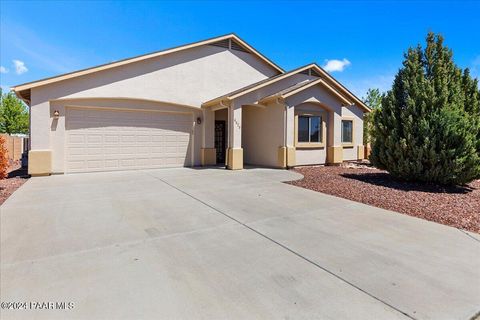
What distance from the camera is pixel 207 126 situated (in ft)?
47.0

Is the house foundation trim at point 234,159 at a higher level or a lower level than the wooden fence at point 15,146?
lower

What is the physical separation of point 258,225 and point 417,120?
22.7 ft

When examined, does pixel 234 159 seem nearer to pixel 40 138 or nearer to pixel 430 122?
pixel 430 122

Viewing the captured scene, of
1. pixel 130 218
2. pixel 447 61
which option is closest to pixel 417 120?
pixel 447 61

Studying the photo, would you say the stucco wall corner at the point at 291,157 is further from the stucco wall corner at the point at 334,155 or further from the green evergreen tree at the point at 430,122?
the green evergreen tree at the point at 430,122

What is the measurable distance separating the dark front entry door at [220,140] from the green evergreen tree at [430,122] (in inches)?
334

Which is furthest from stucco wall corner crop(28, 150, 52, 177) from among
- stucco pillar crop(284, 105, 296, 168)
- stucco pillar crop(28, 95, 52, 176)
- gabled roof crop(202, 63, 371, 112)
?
stucco pillar crop(284, 105, 296, 168)

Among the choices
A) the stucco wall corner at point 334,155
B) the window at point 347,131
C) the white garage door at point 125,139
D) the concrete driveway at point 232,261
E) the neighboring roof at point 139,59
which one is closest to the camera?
the concrete driveway at point 232,261

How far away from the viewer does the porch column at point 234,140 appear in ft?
41.3

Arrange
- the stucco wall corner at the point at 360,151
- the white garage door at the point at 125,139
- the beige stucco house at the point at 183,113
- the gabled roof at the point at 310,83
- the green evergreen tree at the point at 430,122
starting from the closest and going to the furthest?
the green evergreen tree at the point at 430,122 < the beige stucco house at the point at 183,113 < the white garage door at the point at 125,139 < the gabled roof at the point at 310,83 < the stucco wall corner at the point at 360,151

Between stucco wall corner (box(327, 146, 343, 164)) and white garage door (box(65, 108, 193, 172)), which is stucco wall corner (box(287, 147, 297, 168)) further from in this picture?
white garage door (box(65, 108, 193, 172))

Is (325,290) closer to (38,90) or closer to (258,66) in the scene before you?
(38,90)

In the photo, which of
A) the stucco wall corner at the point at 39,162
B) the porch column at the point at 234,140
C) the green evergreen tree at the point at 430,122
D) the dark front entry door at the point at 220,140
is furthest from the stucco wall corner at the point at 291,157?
the stucco wall corner at the point at 39,162

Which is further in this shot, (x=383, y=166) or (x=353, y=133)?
(x=353, y=133)
